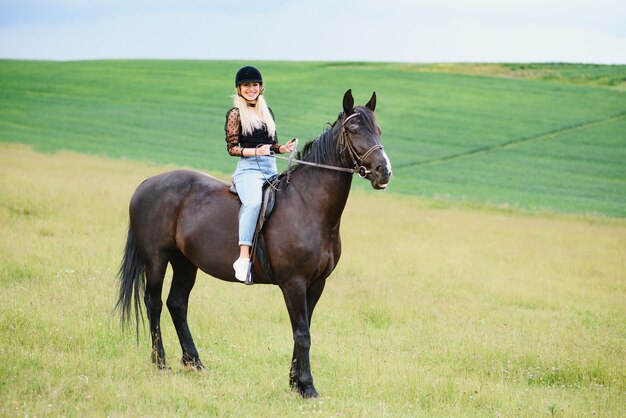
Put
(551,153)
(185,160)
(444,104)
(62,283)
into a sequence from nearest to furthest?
(62,283), (185,160), (551,153), (444,104)

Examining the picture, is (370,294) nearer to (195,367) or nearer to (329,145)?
(195,367)

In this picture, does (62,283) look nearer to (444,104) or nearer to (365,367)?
(365,367)

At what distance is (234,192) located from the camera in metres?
7.45

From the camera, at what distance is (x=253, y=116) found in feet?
23.4

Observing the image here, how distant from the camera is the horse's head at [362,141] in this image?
6402 mm

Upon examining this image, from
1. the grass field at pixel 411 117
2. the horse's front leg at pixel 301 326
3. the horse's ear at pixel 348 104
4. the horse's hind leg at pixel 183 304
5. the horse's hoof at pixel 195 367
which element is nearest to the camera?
the horse's ear at pixel 348 104

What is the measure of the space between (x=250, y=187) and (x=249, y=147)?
0.43 meters

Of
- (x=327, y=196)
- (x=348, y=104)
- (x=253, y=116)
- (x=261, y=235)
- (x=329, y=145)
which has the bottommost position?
(x=261, y=235)

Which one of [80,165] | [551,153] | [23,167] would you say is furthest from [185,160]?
[551,153]

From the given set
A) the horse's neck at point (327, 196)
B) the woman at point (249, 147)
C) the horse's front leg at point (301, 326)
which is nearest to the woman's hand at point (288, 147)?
the woman at point (249, 147)

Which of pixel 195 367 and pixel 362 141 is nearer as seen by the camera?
pixel 362 141

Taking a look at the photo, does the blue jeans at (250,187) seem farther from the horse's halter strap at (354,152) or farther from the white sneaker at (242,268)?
the horse's halter strap at (354,152)

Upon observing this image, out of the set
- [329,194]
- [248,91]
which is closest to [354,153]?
[329,194]

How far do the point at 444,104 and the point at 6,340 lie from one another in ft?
146
